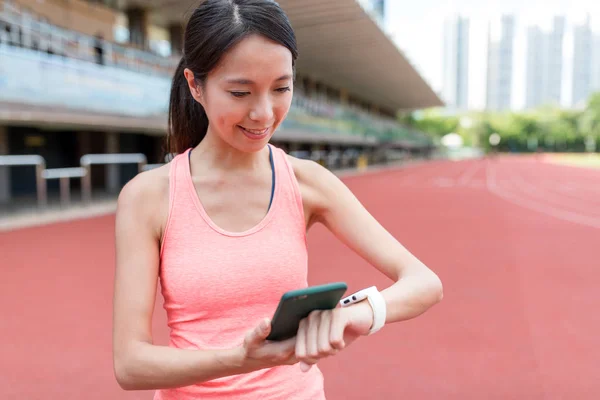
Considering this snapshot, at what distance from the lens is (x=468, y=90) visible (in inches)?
5517

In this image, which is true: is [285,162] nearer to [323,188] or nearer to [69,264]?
[323,188]

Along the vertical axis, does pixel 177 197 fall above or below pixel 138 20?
below

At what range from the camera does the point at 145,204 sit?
51.0 inches

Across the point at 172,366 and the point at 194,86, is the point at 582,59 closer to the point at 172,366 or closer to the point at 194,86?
the point at 194,86

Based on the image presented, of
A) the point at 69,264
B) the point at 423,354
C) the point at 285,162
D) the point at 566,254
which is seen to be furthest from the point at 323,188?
the point at 566,254

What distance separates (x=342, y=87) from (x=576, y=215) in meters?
35.3

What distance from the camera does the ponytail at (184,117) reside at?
1605mm

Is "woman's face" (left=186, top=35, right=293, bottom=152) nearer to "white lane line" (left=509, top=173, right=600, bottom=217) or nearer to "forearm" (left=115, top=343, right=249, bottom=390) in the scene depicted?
"forearm" (left=115, top=343, right=249, bottom=390)

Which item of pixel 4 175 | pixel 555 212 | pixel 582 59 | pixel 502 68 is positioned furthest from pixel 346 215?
pixel 582 59

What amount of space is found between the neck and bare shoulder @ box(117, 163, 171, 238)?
0.46ft

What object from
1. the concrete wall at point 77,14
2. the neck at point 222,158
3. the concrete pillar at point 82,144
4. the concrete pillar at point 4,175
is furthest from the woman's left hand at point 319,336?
the concrete pillar at point 82,144

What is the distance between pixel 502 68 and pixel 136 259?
147407mm

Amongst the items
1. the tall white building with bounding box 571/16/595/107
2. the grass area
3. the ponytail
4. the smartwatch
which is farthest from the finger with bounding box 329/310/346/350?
the tall white building with bounding box 571/16/595/107

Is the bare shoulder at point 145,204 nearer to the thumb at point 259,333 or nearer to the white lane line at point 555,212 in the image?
the thumb at point 259,333
